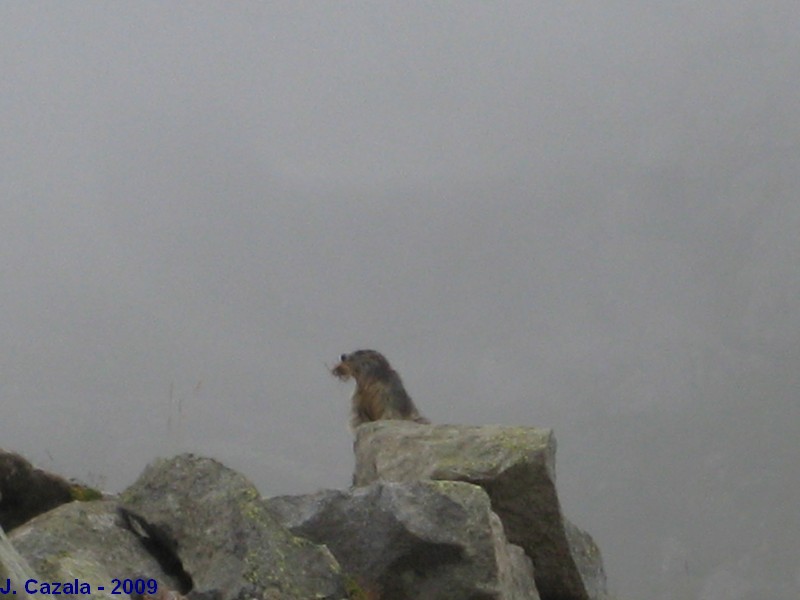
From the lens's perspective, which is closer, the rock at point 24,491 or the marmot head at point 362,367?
the rock at point 24,491

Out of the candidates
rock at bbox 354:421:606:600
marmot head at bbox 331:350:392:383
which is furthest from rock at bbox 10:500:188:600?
marmot head at bbox 331:350:392:383

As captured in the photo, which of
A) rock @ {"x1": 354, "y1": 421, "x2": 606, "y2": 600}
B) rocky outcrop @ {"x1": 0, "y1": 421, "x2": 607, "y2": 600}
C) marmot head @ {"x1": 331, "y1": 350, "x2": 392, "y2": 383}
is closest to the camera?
rocky outcrop @ {"x1": 0, "y1": 421, "x2": 607, "y2": 600}

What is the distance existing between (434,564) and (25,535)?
3.23 metres

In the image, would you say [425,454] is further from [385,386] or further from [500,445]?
[385,386]

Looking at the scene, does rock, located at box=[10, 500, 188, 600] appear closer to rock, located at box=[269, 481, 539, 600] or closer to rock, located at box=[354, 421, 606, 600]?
rock, located at box=[269, 481, 539, 600]

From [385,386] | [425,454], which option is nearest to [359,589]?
[425,454]

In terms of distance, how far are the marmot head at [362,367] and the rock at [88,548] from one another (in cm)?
961

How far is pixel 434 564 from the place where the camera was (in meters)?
9.08

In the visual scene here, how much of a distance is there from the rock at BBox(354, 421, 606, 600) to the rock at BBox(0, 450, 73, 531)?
11.7 feet

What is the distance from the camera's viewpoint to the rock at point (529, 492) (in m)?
10.8

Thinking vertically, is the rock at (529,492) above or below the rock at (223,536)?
above

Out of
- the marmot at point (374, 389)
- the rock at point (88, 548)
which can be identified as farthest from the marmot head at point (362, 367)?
the rock at point (88, 548)

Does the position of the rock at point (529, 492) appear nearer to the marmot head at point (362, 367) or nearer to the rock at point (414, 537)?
the rock at point (414, 537)

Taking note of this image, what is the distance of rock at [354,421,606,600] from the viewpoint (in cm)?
1080
